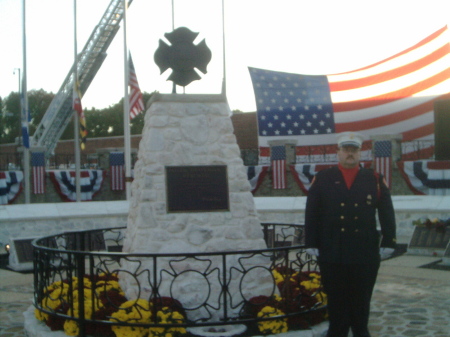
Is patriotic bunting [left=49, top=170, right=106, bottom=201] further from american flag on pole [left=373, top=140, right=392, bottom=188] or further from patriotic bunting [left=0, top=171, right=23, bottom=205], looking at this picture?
american flag on pole [left=373, top=140, right=392, bottom=188]

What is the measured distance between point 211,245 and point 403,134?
62.0 ft

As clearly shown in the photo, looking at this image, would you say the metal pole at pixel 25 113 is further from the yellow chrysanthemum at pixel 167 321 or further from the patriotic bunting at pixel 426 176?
the yellow chrysanthemum at pixel 167 321

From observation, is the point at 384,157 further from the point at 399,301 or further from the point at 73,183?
the point at 399,301

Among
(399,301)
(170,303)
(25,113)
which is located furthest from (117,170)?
(170,303)

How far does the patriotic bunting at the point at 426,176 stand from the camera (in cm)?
1848

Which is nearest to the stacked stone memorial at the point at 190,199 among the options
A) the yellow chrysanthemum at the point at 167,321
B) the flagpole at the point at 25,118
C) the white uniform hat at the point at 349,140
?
the yellow chrysanthemum at the point at 167,321

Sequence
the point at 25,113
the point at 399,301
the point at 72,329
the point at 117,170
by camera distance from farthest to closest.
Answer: the point at 117,170, the point at 25,113, the point at 399,301, the point at 72,329

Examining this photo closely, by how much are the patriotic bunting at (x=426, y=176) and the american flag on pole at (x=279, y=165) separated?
487 cm

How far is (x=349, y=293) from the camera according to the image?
4355mm

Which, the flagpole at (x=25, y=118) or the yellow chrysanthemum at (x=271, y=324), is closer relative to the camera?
the yellow chrysanthemum at (x=271, y=324)

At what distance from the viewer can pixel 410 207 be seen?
12688 millimetres

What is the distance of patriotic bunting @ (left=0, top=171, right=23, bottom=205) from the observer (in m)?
21.3

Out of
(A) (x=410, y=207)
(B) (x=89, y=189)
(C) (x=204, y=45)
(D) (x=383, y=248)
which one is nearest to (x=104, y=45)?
(B) (x=89, y=189)

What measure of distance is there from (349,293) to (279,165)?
19302mm
